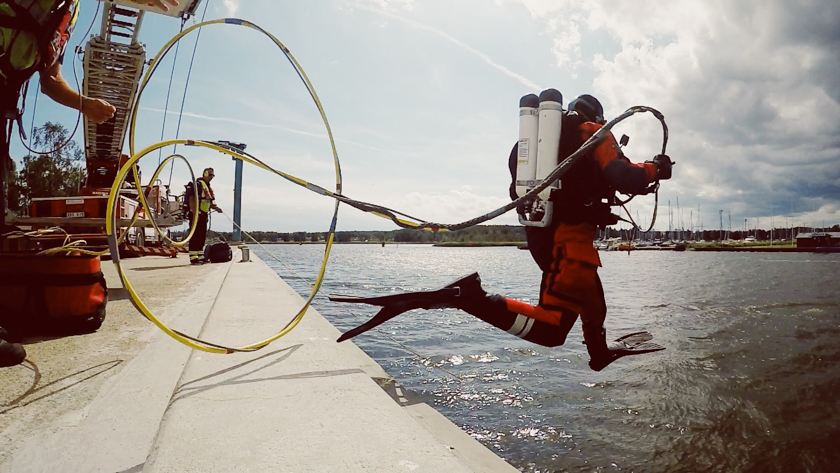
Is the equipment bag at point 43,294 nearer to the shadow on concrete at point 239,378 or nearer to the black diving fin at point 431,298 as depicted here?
the shadow on concrete at point 239,378

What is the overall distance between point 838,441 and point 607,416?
8.14 ft

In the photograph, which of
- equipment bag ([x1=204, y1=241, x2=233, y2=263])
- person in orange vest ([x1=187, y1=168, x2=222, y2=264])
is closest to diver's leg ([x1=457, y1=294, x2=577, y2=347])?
person in orange vest ([x1=187, y1=168, x2=222, y2=264])

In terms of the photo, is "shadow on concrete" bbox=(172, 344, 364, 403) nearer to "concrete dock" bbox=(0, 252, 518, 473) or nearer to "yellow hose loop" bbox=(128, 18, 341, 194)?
"concrete dock" bbox=(0, 252, 518, 473)

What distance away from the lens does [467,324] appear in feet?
31.4

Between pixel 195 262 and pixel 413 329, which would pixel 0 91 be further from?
pixel 195 262

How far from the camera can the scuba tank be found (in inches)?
112

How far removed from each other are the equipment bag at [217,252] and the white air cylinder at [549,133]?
1215cm

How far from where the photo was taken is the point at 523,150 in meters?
2.93

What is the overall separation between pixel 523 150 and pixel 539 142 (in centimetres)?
11

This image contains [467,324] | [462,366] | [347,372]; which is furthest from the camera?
[467,324]

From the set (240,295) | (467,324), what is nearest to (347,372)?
(240,295)

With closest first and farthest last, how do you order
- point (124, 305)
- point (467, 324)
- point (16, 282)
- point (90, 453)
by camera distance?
point (90, 453), point (16, 282), point (124, 305), point (467, 324)

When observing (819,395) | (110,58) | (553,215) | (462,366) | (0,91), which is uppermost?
(110,58)

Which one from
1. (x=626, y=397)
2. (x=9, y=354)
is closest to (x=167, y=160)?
(x=9, y=354)
